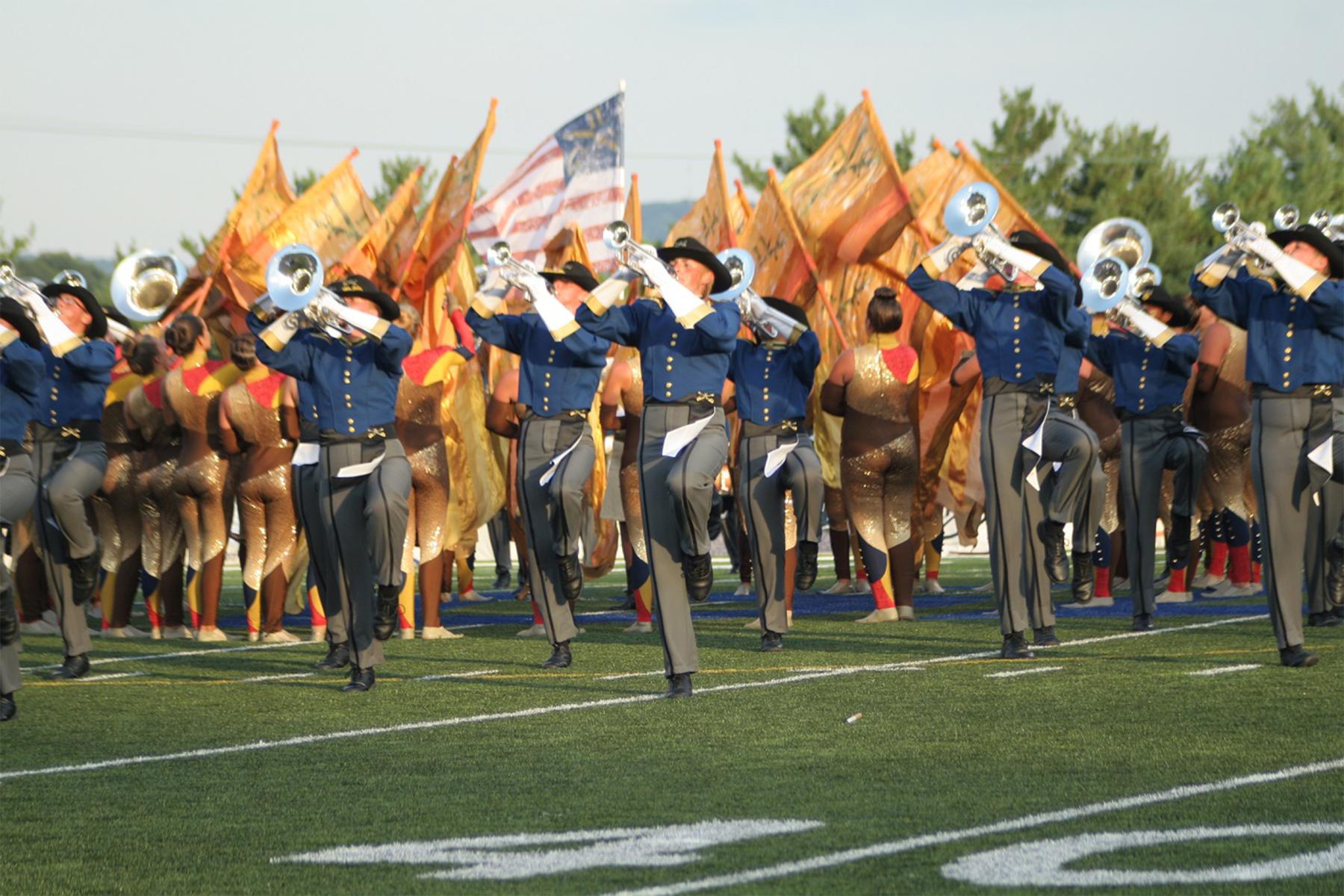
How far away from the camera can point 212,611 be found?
46.1 feet

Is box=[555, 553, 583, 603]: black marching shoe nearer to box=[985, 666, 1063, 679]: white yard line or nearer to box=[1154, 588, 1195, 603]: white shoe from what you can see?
box=[985, 666, 1063, 679]: white yard line

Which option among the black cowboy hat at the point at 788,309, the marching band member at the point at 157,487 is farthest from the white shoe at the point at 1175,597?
the marching band member at the point at 157,487

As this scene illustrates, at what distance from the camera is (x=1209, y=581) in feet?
52.2

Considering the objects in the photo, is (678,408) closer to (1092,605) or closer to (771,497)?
(771,497)

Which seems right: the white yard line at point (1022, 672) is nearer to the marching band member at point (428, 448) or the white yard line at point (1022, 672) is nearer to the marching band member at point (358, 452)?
the marching band member at point (358, 452)

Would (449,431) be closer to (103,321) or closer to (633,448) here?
(633,448)

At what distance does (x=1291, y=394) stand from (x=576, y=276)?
4116 mm

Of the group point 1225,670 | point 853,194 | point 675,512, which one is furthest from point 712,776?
point 853,194

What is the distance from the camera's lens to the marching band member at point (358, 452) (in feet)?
33.6

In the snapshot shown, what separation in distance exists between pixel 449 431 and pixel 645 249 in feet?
17.4

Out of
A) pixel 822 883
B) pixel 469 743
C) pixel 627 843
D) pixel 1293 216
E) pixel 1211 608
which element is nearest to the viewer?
pixel 822 883

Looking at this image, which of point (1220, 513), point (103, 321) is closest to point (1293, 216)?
point (1220, 513)

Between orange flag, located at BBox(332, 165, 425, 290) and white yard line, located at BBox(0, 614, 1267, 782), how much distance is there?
6.36 m

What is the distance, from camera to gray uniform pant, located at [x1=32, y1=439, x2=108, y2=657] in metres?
11.2
